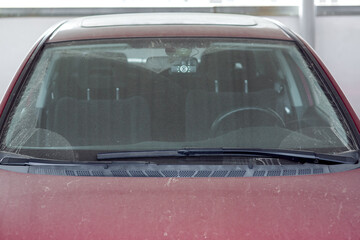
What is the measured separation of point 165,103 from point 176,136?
21 cm

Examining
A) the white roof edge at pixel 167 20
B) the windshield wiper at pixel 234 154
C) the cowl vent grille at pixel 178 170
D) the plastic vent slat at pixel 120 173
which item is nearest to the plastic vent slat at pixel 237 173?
the cowl vent grille at pixel 178 170

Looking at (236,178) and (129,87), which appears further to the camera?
(129,87)

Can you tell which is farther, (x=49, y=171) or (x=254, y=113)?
(x=254, y=113)

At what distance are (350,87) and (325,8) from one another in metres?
1.26

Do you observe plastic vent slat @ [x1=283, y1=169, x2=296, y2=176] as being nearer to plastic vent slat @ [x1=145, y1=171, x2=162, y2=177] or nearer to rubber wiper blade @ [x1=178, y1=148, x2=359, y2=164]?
rubber wiper blade @ [x1=178, y1=148, x2=359, y2=164]

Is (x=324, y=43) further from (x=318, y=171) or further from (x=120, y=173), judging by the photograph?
(x=120, y=173)

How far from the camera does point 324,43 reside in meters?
10.4

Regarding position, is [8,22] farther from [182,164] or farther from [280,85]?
[182,164]

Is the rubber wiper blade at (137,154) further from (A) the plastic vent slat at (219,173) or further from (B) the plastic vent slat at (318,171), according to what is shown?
(B) the plastic vent slat at (318,171)

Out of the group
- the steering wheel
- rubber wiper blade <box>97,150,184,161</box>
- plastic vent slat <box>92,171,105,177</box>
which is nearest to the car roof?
the steering wheel

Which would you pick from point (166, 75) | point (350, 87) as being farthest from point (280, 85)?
point (350, 87)

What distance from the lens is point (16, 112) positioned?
275cm

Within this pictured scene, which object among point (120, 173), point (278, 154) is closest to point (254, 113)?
point (278, 154)

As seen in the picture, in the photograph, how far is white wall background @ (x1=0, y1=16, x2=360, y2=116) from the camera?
10188 mm
